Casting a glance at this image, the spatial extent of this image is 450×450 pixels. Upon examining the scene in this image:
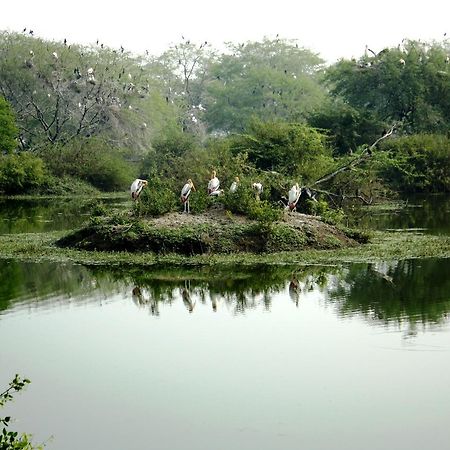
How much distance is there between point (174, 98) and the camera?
7175 centimetres

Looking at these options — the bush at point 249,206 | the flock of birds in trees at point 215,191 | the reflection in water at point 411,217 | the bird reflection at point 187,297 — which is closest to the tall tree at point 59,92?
the reflection in water at point 411,217

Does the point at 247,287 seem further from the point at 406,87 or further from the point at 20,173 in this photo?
the point at 406,87

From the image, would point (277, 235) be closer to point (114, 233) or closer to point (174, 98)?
point (114, 233)

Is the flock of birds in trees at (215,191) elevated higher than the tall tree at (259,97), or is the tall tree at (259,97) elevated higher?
the tall tree at (259,97)

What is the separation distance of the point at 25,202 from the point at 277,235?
19906 mm

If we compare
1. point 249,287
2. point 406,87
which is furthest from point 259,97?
point 249,287

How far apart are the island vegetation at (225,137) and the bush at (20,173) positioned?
79mm

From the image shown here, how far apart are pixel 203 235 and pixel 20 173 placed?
22.6 meters

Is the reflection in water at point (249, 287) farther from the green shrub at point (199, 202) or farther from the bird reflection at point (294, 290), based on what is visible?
the green shrub at point (199, 202)

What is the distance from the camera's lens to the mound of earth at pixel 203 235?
16.5 meters

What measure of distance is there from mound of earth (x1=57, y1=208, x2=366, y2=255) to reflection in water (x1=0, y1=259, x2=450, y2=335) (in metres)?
→ 1.25

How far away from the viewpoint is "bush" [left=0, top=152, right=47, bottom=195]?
3791 cm

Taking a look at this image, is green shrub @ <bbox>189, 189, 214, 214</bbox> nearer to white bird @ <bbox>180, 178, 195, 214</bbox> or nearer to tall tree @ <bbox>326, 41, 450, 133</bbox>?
white bird @ <bbox>180, 178, 195, 214</bbox>

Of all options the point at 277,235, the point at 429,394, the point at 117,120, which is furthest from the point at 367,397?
the point at 117,120
